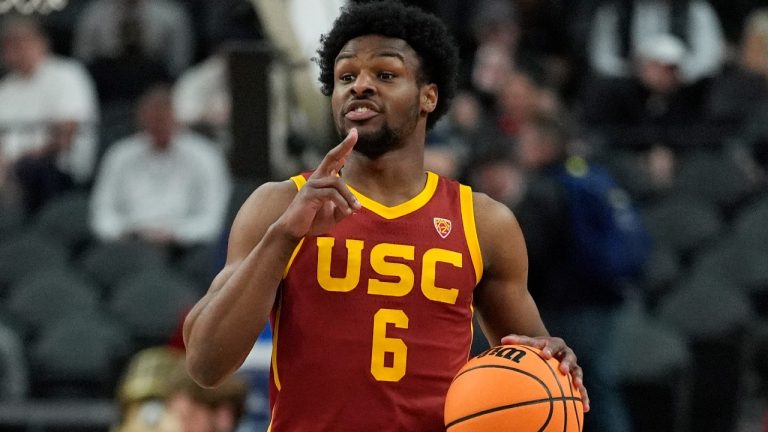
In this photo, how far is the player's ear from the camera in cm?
437

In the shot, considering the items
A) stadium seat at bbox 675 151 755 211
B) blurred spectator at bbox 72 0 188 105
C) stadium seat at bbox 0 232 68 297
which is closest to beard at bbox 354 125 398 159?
stadium seat at bbox 0 232 68 297

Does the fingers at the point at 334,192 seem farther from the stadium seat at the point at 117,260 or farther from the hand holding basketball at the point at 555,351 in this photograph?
the stadium seat at the point at 117,260

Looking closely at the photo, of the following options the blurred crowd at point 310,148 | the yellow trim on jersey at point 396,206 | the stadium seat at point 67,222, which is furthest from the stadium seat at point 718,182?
the yellow trim on jersey at point 396,206

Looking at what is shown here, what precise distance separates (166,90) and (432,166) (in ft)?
9.62

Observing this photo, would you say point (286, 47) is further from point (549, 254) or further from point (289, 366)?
point (289, 366)

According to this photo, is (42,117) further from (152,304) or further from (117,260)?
(152,304)

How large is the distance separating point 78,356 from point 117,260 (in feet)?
3.66

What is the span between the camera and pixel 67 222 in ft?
35.6

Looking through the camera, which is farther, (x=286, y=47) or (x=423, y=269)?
(x=286, y=47)

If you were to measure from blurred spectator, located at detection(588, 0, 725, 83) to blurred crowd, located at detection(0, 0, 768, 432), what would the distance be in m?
0.02

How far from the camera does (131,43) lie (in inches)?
480

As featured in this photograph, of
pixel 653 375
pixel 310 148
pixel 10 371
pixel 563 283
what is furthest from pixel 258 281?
pixel 10 371

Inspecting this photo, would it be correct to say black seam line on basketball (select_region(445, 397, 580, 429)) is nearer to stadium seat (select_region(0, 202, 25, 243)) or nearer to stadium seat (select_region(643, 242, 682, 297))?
stadium seat (select_region(643, 242, 682, 297))

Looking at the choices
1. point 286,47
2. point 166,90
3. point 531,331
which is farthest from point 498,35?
point 531,331
